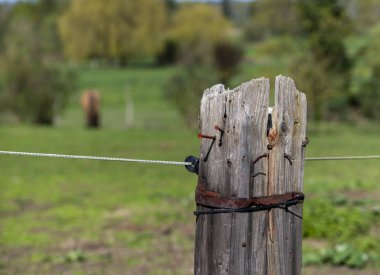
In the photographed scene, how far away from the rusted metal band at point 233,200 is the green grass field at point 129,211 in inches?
148

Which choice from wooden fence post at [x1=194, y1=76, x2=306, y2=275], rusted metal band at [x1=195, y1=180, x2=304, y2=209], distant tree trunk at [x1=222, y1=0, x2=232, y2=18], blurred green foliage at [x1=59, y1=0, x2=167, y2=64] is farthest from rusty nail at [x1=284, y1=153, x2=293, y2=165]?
distant tree trunk at [x1=222, y1=0, x2=232, y2=18]

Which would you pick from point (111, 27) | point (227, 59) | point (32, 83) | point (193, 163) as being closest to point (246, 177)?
point (193, 163)

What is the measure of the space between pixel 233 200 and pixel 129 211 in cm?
648

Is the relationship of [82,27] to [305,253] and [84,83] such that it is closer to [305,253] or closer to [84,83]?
[84,83]

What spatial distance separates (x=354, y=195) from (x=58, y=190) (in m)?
4.24

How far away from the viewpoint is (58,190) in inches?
412

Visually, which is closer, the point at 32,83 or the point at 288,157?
the point at 288,157

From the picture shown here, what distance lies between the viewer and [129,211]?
894 cm

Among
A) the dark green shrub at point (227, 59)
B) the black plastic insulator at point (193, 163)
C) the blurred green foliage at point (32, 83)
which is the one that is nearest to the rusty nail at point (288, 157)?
the black plastic insulator at point (193, 163)

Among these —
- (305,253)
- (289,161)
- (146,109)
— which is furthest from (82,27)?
(289,161)

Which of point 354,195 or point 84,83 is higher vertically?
point 84,83

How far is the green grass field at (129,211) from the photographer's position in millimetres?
6625

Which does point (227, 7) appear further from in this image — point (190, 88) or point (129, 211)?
point (129, 211)

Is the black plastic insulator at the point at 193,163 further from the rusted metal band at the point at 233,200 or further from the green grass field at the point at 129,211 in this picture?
the green grass field at the point at 129,211
